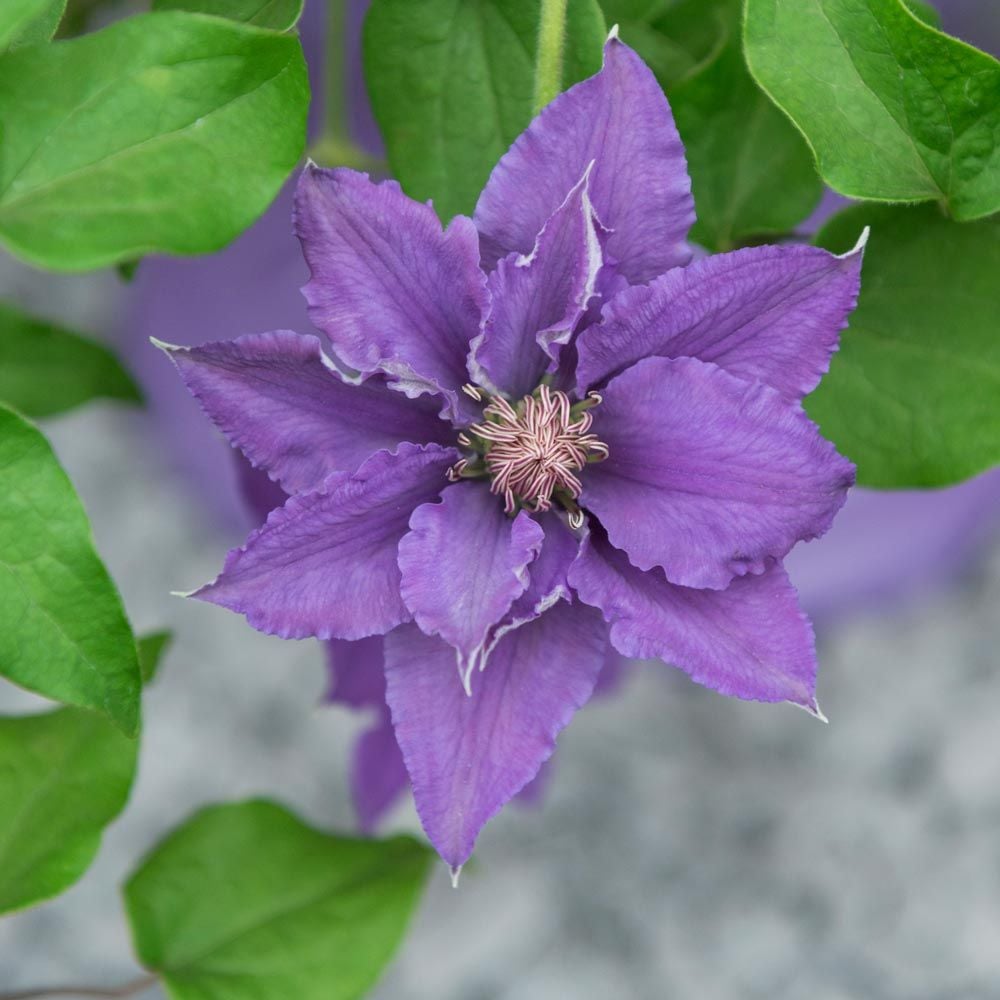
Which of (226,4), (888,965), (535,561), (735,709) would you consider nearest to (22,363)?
(226,4)

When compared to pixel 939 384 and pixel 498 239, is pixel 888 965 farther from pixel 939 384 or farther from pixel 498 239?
pixel 498 239

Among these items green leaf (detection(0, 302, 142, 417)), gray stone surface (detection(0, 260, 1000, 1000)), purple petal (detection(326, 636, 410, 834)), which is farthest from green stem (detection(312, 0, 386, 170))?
gray stone surface (detection(0, 260, 1000, 1000))

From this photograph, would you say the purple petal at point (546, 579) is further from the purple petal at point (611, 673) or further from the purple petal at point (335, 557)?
the purple petal at point (611, 673)

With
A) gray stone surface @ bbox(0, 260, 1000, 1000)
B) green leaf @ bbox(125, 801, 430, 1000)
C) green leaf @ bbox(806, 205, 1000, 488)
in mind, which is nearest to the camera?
green leaf @ bbox(806, 205, 1000, 488)

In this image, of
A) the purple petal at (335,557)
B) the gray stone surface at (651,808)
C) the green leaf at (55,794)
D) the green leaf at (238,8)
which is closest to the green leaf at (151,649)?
the green leaf at (55,794)

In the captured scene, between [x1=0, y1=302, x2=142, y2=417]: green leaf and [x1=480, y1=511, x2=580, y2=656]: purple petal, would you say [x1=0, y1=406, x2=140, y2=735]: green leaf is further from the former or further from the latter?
[x1=0, y1=302, x2=142, y2=417]: green leaf

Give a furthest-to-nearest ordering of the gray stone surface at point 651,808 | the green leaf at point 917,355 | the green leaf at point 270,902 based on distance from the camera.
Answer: the gray stone surface at point 651,808, the green leaf at point 270,902, the green leaf at point 917,355

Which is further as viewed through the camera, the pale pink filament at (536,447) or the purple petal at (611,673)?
the purple petal at (611,673)
